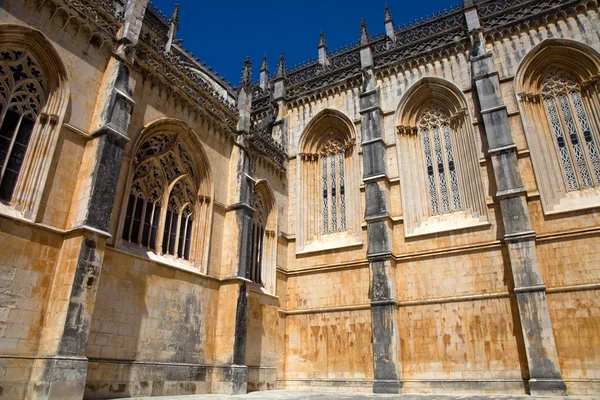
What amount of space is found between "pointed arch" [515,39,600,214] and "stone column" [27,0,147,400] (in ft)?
43.1

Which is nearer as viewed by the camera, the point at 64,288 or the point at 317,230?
the point at 64,288

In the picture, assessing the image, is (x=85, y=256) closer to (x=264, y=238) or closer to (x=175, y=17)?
(x=264, y=238)

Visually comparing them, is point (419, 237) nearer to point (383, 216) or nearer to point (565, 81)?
point (383, 216)

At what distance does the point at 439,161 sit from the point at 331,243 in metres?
5.46

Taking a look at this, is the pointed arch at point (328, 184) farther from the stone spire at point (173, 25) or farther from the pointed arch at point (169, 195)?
the stone spire at point (173, 25)

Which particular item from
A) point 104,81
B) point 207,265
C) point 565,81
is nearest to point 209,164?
point 207,265

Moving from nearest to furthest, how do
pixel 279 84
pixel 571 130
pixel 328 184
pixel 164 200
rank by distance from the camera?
pixel 164 200 < pixel 571 130 < pixel 328 184 < pixel 279 84

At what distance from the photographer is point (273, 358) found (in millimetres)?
15828

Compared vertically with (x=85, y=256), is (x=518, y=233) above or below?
above

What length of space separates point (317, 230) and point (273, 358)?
5565 mm

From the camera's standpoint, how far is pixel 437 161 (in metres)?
16.7

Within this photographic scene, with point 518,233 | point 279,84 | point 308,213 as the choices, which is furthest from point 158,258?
point 279,84

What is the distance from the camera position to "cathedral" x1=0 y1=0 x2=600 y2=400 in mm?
9242

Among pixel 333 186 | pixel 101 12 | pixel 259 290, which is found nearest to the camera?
pixel 101 12
